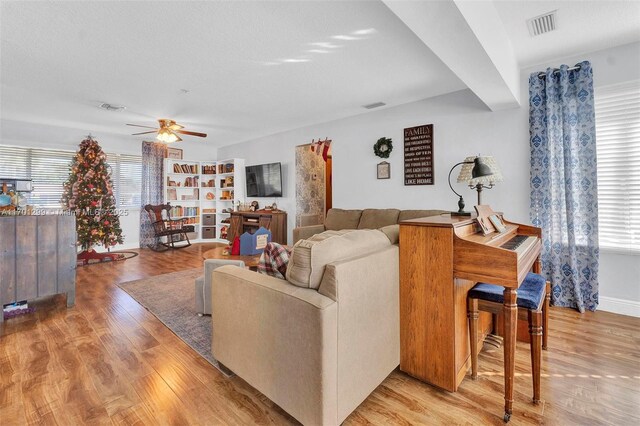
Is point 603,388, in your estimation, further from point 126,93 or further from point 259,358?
point 126,93

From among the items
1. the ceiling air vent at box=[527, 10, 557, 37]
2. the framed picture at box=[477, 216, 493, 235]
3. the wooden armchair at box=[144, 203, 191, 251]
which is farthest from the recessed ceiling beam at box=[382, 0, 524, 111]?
the wooden armchair at box=[144, 203, 191, 251]

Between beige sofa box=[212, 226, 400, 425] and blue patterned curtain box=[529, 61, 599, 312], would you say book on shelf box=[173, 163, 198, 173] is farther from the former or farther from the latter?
blue patterned curtain box=[529, 61, 599, 312]

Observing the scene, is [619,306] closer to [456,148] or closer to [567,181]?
[567,181]

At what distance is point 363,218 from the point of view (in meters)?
4.23

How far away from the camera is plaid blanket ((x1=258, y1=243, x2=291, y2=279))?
5.45ft

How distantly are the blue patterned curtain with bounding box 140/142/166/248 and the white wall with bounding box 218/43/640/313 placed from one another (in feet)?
11.6

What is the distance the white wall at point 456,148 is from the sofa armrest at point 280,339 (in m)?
3.01

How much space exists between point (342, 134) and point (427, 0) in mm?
3408

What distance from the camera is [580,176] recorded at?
2.89 meters

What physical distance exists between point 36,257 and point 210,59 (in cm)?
252

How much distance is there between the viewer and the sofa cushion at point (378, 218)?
393 centimetres

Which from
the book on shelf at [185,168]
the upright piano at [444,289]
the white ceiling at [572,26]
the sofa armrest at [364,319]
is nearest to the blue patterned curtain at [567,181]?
the white ceiling at [572,26]

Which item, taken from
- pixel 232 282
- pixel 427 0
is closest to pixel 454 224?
pixel 427 0

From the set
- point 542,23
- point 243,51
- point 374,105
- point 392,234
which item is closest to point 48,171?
point 243,51
